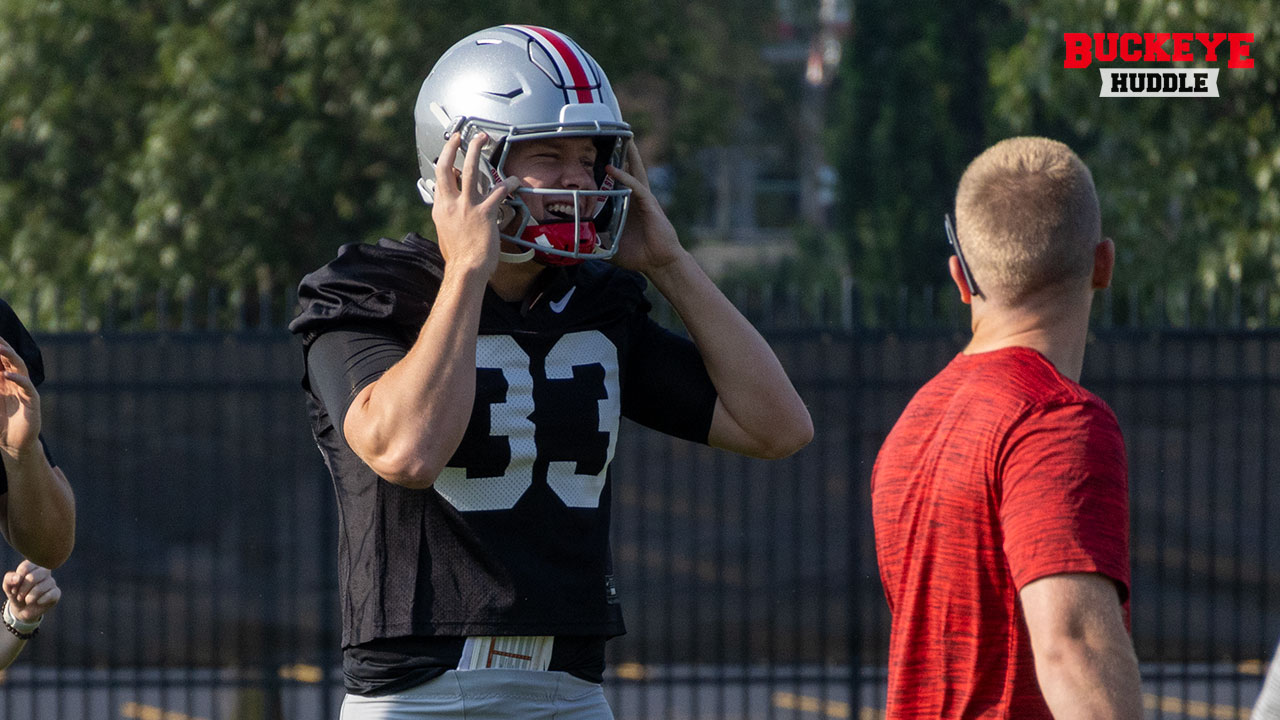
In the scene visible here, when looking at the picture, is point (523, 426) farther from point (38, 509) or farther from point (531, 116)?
point (38, 509)

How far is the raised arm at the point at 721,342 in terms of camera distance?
272cm

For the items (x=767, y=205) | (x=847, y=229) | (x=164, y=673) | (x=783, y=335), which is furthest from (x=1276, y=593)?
(x=767, y=205)

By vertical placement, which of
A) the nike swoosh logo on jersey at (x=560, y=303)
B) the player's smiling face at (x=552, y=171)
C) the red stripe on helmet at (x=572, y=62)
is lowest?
the nike swoosh logo on jersey at (x=560, y=303)

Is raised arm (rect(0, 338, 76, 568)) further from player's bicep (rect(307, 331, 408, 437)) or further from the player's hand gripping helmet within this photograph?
the player's hand gripping helmet

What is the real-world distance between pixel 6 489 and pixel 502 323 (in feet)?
3.64

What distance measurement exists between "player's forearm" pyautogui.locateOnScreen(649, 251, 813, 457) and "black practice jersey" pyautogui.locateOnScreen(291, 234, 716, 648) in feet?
0.61

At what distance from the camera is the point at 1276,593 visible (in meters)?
6.71

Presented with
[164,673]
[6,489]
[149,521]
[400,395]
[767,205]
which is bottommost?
[164,673]

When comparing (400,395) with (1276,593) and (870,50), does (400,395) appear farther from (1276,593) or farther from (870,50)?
(870,50)

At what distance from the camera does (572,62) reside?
265cm

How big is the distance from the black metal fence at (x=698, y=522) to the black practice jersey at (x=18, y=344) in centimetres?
344

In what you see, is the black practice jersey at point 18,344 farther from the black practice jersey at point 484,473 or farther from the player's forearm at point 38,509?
the black practice jersey at point 484,473

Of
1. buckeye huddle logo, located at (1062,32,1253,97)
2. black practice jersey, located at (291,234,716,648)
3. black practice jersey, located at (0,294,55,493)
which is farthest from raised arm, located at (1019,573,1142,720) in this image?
buckeye huddle logo, located at (1062,32,1253,97)

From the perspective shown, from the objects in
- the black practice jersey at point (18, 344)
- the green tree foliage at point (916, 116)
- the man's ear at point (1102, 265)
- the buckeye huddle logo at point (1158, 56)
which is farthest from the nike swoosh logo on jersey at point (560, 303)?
the green tree foliage at point (916, 116)
